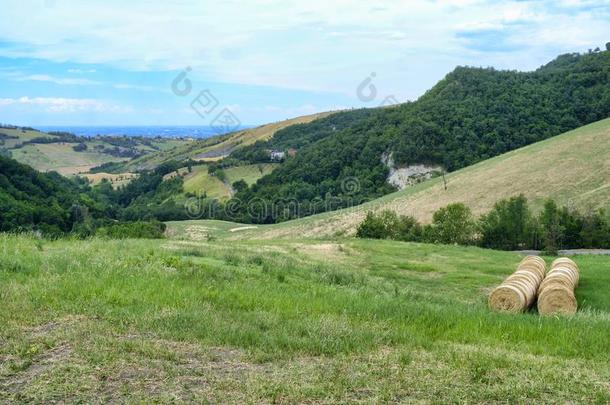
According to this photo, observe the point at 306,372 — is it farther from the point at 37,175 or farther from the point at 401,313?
the point at 37,175

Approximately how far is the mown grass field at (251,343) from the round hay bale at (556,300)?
20.8 feet

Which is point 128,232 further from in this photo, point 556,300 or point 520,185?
point 520,185

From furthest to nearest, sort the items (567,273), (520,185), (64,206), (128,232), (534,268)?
1. (64,206)
2. (520,185)
3. (128,232)
4. (534,268)
5. (567,273)

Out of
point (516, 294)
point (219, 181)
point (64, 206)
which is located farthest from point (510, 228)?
point (219, 181)

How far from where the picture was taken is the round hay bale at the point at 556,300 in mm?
15734

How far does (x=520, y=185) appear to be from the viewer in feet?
228

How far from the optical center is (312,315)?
8461 mm

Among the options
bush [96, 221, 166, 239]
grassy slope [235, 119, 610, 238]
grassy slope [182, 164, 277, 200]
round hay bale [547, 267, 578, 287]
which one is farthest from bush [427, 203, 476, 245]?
grassy slope [182, 164, 277, 200]

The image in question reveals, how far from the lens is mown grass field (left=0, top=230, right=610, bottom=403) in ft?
Answer: 18.0

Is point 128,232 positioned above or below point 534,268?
below

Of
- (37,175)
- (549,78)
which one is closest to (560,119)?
(549,78)

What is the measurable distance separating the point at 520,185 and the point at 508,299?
58237 mm

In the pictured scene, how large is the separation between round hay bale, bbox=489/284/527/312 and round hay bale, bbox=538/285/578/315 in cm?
65

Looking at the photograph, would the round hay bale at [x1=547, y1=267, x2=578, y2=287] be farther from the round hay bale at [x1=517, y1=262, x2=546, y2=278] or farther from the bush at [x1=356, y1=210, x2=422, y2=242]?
the bush at [x1=356, y1=210, x2=422, y2=242]
